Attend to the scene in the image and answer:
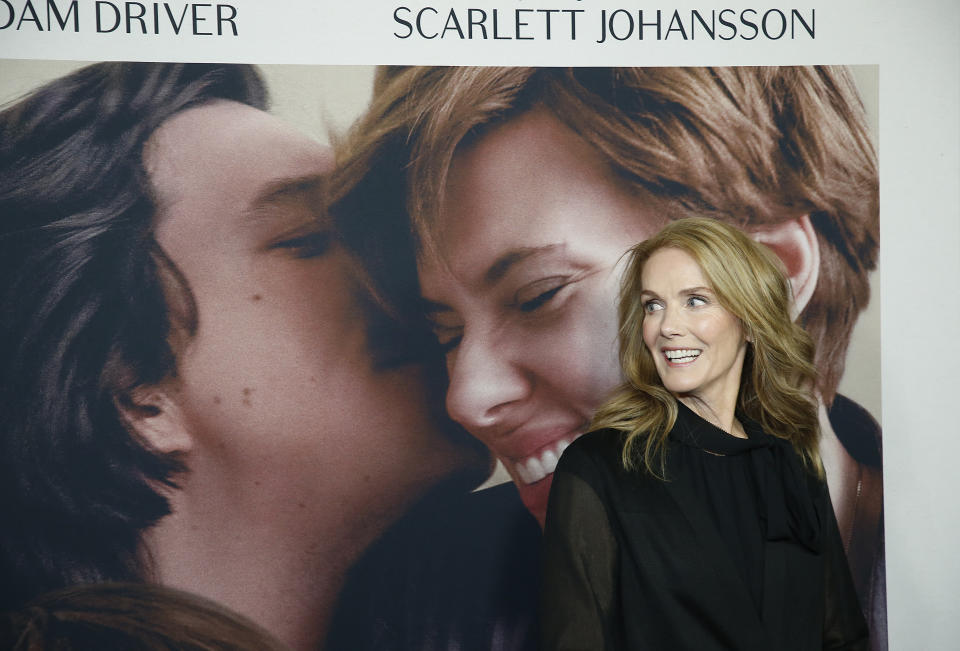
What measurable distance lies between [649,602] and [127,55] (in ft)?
6.20

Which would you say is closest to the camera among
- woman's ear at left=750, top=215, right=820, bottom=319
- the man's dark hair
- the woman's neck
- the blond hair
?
the woman's neck

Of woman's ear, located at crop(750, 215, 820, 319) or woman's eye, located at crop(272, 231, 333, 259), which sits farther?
woman's ear, located at crop(750, 215, 820, 319)

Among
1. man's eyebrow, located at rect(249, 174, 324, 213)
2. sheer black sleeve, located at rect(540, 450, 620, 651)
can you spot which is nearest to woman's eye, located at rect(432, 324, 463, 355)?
man's eyebrow, located at rect(249, 174, 324, 213)

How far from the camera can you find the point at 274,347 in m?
2.46

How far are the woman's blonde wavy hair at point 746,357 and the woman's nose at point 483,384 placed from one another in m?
0.43

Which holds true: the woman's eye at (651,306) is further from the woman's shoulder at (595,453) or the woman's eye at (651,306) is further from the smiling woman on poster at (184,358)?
the smiling woman on poster at (184,358)

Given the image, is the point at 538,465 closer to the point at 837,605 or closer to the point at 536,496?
the point at 536,496

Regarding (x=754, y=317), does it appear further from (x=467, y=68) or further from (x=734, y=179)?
(x=467, y=68)

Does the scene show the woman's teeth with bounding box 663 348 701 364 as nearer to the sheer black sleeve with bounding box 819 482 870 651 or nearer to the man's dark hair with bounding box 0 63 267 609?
the sheer black sleeve with bounding box 819 482 870 651

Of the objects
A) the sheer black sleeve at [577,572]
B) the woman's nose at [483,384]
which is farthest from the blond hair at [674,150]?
the sheer black sleeve at [577,572]

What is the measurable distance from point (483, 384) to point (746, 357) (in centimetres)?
71

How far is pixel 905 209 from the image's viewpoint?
2.64 metres

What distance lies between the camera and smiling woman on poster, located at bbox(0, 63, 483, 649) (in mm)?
2410

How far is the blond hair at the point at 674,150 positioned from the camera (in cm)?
250
